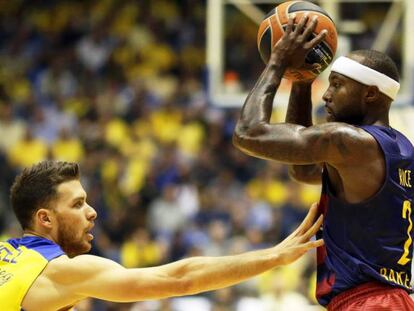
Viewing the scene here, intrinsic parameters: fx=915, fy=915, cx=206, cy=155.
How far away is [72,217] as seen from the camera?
15.1ft

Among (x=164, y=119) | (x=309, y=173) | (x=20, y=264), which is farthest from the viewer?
(x=164, y=119)

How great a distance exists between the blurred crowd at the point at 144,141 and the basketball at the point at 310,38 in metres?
5.21

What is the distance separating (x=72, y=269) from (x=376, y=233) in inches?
57.5

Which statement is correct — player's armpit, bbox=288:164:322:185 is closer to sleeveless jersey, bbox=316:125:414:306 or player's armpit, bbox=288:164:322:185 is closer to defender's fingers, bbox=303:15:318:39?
sleeveless jersey, bbox=316:125:414:306

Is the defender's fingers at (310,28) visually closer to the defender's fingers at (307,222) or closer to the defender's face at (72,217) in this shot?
the defender's fingers at (307,222)

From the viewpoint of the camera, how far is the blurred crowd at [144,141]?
11.2m

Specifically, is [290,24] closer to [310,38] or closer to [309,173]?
[310,38]

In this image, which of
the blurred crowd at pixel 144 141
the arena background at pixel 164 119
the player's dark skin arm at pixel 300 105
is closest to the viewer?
the player's dark skin arm at pixel 300 105

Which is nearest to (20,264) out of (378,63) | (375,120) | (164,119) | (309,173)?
(309,173)

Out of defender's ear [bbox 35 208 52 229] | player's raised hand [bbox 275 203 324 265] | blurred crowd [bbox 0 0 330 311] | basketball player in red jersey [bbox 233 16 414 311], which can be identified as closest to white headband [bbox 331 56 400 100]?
basketball player in red jersey [bbox 233 16 414 311]

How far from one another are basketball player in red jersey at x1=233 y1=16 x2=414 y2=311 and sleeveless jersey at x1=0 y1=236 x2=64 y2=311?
3.53ft

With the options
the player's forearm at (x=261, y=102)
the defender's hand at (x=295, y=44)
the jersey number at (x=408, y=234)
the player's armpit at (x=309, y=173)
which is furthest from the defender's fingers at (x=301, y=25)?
the jersey number at (x=408, y=234)

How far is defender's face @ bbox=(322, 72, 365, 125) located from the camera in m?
4.52

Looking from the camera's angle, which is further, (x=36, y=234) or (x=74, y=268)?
(x=36, y=234)
